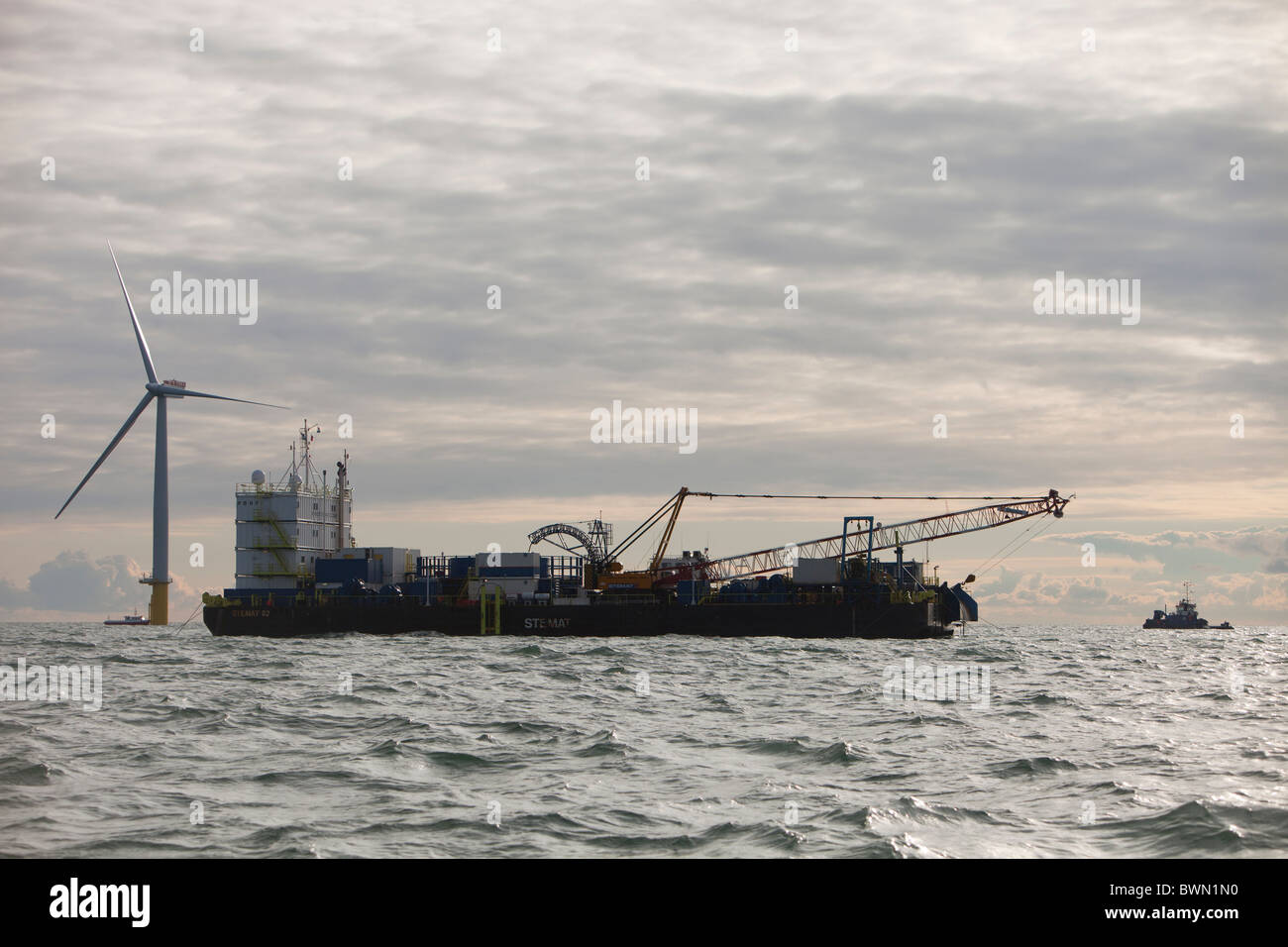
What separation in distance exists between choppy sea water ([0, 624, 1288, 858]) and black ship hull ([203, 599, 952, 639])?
60.7 m

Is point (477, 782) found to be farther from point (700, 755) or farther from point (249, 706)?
point (249, 706)

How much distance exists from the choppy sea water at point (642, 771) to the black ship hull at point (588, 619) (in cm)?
6073

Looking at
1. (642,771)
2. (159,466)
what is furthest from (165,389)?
(642,771)

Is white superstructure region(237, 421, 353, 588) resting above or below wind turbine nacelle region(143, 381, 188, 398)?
below

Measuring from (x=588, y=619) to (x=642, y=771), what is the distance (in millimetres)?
88755

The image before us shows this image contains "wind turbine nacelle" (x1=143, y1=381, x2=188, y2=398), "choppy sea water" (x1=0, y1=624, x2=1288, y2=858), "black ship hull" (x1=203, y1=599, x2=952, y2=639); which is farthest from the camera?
"wind turbine nacelle" (x1=143, y1=381, x2=188, y2=398)

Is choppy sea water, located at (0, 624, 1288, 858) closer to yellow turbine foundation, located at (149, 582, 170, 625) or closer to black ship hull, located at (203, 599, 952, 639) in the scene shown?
black ship hull, located at (203, 599, 952, 639)

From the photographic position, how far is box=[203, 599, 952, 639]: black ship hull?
108000mm

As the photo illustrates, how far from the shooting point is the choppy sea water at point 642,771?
16906 mm

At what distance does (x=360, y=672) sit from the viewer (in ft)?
178

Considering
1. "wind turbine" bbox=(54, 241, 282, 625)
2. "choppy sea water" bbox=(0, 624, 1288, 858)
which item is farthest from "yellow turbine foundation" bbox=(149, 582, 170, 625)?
"choppy sea water" bbox=(0, 624, 1288, 858)

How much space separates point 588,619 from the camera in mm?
111250

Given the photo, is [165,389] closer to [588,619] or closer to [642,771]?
[588,619]
